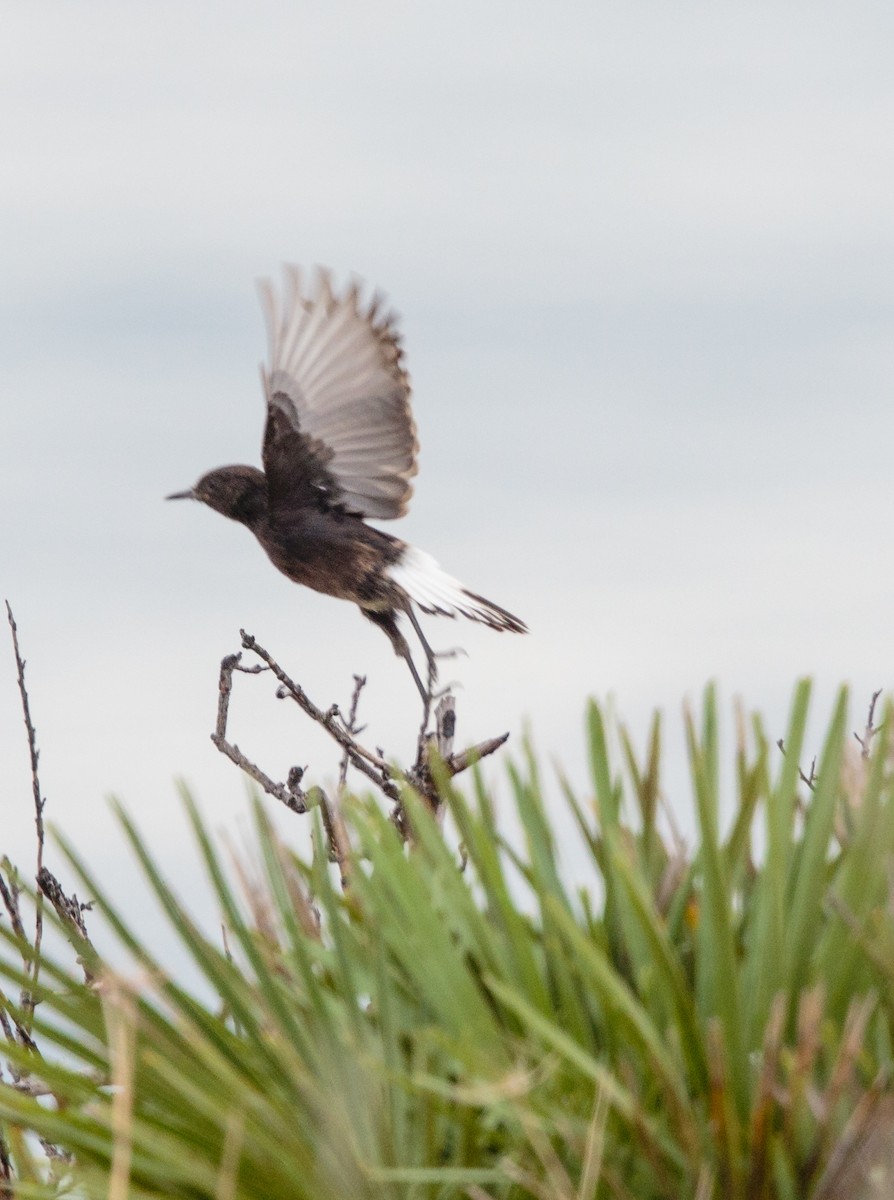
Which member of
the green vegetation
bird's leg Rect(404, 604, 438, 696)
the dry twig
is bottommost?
the green vegetation

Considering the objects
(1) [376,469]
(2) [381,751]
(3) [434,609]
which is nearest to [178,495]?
(1) [376,469]

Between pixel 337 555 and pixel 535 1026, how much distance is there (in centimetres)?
570

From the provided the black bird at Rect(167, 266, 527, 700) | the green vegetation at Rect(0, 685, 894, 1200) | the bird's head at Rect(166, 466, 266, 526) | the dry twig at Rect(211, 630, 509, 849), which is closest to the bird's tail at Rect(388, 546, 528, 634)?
the black bird at Rect(167, 266, 527, 700)

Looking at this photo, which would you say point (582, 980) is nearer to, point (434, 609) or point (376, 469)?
point (434, 609)

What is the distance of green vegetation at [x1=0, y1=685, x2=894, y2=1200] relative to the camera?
4.27ft

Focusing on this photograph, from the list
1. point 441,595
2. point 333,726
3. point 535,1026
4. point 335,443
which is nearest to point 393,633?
point 441,595

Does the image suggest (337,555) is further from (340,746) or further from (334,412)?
(340,746)

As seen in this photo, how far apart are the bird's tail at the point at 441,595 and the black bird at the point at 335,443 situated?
13mm

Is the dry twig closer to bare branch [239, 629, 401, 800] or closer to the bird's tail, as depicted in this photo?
bare branch [239, 629, 401, 800]

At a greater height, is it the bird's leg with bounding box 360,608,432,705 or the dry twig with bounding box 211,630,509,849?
the bird's leg with bounding box 360,608,432,705

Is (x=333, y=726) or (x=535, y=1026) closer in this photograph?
(x=535, y=1026)

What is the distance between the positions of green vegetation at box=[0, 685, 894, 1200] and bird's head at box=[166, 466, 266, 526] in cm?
576

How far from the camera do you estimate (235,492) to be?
7.45 metres

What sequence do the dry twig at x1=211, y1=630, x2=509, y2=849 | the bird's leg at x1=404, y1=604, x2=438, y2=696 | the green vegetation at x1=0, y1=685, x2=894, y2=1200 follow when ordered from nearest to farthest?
the green vegetation at x1=0, y1=685, x2=894, y2=1200 < the dry twig at x1=211, y1=630, x2=509, y2=849 < the bird's leg at x1=404, y1=604, x2=438, y2=696
